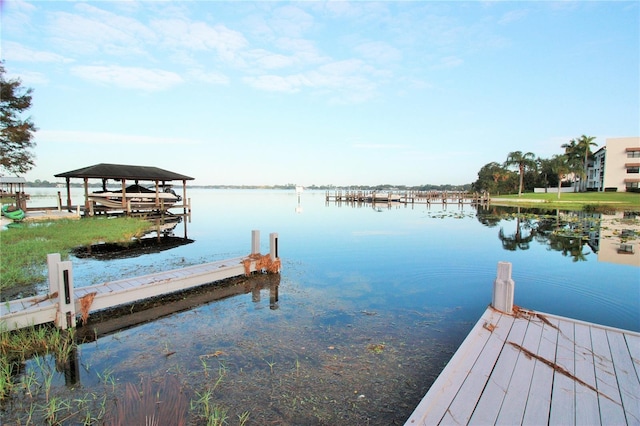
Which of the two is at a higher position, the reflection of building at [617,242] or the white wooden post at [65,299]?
the white wooden post at [65,299]

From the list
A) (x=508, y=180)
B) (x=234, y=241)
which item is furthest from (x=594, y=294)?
(x=508, y=180)

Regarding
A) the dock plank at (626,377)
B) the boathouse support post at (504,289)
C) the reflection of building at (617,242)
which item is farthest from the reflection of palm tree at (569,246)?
the dock plank at (626,377)

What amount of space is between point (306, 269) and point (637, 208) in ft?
124

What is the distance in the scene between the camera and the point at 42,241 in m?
13.3

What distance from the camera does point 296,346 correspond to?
551cm

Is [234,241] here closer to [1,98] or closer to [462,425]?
[462,425]

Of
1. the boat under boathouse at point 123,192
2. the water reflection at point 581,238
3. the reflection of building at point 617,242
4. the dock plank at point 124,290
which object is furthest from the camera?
the boat under boathouse at point 123,192

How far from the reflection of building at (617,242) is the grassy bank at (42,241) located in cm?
1825

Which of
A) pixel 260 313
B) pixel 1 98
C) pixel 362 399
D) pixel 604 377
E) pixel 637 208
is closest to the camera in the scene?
pixel 604 377

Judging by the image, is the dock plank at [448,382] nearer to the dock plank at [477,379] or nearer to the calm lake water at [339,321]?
the dock plank at [477,379]

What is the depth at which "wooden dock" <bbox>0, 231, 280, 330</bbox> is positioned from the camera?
557 centimetres

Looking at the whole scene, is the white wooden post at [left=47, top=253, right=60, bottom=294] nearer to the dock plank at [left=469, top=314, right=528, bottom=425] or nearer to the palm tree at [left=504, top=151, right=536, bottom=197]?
the dock plank at [left=469, top=314, right=528, bottom=425]

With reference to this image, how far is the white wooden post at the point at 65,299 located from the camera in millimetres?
5719

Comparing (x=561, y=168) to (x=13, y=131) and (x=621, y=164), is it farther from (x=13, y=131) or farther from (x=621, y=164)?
(x=13, y=131)
